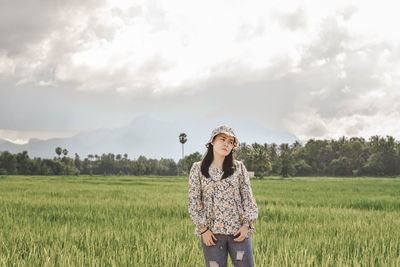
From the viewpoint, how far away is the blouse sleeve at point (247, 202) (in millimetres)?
2492

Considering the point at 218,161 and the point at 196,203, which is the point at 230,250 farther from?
the point at 218,161

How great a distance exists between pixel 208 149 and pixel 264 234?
8.95 ft

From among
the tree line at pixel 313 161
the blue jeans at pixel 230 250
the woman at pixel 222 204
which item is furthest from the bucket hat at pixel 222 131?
the tree line at pixel 313 161

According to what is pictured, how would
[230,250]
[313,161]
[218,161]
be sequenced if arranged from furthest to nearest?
[313,161] < [218,161] < [230,250]

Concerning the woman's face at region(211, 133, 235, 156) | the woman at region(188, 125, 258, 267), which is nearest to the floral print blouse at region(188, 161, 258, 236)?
the woman at region(188, 125, 258, 267)

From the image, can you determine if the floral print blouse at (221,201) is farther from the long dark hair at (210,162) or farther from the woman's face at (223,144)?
the woman's face at (223,144)

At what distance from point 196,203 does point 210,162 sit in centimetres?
35

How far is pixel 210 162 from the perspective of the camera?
2.67 metres

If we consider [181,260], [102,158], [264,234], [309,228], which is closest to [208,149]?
[181,260]

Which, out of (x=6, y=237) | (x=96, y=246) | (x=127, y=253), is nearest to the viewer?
(x=127, y=253)

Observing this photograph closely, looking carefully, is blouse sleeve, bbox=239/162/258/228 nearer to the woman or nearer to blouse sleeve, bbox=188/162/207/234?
the woman

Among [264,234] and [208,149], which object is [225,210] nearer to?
[208,149]

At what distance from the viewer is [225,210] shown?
254 centimetres

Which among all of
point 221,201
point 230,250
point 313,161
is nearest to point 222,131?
point 221,201
